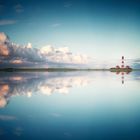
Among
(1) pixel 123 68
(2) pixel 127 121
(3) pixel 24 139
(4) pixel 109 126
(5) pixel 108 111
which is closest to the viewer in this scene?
(3) pixel 24 139

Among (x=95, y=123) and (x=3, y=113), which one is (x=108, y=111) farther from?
(x=3, y=113)

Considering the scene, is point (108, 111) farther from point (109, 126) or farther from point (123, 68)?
point (123, 68)

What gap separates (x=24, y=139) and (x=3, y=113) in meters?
3.94

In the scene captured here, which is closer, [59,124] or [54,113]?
[59,124]

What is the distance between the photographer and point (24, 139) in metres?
6.93

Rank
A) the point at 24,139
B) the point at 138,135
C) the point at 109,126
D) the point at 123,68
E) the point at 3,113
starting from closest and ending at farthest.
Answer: the point at 24,139
the point at 138,135
the point at 109,126
the point at 3,113
the point at 123,68

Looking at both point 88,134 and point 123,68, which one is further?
point 123,68

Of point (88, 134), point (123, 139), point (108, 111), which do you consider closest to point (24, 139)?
point (88, 134)

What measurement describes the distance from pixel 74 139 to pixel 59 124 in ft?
6.00

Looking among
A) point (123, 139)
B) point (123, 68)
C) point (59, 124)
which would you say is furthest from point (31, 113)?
point (123, 68)

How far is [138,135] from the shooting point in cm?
748

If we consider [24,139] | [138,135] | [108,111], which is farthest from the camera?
[108,111]

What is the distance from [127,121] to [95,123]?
148 centimetres

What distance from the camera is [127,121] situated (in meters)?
9.42
